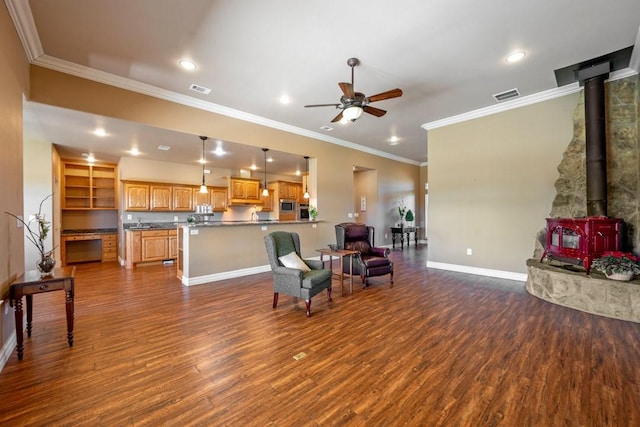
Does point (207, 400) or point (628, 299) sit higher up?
point (628, 299)

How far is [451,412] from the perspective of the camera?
5.65ft

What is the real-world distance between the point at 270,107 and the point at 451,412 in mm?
4850

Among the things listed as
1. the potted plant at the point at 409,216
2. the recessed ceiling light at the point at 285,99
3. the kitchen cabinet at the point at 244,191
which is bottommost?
the potted plant at the point at 409,216

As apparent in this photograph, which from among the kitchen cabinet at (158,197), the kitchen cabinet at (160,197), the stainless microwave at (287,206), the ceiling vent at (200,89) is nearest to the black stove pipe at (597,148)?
the ceiling vent at (200,89)

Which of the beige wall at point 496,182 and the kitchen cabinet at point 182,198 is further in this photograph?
the kitchen cabinet at point 182,198

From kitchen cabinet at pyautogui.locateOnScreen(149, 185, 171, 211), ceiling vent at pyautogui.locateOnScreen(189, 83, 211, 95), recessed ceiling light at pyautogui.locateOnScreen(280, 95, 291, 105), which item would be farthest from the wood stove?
kitchen cabinet at pyautogui.locateOnScreen(149, 185, 171, 211)

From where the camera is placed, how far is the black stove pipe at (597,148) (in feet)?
12.6

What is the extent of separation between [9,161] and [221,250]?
3092 millimetres

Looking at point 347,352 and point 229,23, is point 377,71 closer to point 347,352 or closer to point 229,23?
point 229,23

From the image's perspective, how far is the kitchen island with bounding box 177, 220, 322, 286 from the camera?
4785mm

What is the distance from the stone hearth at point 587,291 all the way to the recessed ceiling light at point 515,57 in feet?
9.46

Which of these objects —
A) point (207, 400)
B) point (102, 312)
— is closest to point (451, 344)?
point (207, 400)

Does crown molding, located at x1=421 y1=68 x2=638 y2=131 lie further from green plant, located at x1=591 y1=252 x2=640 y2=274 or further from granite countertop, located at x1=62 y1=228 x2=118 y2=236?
granite countertop, located at x1=62 y1=228 x2=118 y2=236

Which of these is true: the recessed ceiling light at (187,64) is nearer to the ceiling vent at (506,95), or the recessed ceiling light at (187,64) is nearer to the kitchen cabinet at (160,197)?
the kitchen cabinet at (160,197)
